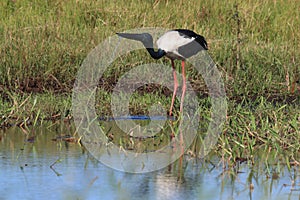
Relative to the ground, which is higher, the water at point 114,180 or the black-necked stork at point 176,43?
the black-necked stork at point 176,43

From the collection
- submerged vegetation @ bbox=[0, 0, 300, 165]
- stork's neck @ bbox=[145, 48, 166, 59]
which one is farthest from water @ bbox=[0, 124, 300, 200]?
stork's neck @ bbox=[145, 48, 166, 59]

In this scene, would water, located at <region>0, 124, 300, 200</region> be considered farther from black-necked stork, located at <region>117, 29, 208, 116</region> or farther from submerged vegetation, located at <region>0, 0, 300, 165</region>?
black-necked stork, located at <region>117, 29, 208, 116</region>

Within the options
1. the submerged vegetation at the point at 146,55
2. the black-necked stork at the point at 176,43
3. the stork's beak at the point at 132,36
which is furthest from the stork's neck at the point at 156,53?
the submerged vegetation at the point at 146,55

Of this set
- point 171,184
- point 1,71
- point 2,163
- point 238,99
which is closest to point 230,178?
point 171,184

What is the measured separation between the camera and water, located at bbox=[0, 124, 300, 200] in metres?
5.03

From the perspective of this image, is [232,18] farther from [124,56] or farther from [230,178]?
[230,178]

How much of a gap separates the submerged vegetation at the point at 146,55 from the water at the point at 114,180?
0.61m

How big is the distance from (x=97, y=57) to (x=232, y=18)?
1.88 meters

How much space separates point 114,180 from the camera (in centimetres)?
541

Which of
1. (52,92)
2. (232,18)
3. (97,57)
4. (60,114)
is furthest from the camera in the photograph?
(232,18)

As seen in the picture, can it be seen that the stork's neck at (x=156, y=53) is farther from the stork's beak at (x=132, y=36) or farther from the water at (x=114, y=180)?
the water at (x=114, y=180)

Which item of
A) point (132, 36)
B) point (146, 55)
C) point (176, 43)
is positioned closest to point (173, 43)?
point (176, 43)

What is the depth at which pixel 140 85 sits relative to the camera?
901 cm

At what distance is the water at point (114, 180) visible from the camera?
503 cm
